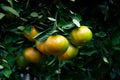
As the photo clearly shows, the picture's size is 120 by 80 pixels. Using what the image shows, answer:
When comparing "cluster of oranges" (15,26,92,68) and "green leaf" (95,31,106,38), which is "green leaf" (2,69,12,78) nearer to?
"cluster of oranges" (15,26,92,68)

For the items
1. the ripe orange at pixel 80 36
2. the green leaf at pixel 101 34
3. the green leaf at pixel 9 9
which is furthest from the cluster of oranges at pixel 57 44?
the green leaf at pixel 101 34

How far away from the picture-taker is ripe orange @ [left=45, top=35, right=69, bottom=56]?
4.13 feet

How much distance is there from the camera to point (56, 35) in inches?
50.3

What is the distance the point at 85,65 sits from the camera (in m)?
1.85

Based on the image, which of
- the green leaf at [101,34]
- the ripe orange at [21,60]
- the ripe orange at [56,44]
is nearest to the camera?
the ripe orange at [56,44]

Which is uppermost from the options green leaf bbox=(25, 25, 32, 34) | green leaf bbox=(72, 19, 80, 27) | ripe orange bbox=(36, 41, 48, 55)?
green leaf bbox=(72, 19, 80, 27)

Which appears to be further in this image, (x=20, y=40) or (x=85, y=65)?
(x=85, y=65)

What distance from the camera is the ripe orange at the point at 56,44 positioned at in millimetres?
1259

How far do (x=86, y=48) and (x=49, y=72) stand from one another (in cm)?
21

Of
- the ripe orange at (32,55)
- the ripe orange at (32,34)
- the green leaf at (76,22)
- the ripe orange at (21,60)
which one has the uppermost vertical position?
the green leaf at (76,22)

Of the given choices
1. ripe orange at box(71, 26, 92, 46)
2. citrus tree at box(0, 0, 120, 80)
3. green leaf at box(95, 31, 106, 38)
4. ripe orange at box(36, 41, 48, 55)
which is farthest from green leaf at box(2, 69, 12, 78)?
green leaf at box(95, 31, 106, 38)

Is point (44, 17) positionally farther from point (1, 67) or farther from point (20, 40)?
point (1, 67)

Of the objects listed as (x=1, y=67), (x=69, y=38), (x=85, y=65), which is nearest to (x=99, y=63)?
(x=85, y=65)

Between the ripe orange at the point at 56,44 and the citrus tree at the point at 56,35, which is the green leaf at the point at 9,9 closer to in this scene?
the citrus tree at the point at 56,35
